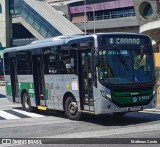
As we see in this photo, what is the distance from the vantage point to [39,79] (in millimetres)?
16312

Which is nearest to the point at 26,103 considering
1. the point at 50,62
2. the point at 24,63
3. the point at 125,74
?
the point at 24,63

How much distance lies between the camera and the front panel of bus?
12461 millimetres

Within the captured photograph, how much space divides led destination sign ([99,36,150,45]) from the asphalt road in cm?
266

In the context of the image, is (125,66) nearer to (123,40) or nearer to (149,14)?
(123,40)

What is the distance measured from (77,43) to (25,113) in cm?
496

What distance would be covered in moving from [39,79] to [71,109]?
2804 millimetres

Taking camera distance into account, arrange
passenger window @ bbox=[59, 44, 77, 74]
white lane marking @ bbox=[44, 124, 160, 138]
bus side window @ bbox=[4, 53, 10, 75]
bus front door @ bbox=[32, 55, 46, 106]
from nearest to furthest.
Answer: white lane marking @ bbox=[44, 124, 160, 138] → passenger window @ bbox=[59, 44, 77, 74] → bus front door @ bbox=[32, 55, 46, 106] → bus side window @ bbox=[4, 53, 10, 75]

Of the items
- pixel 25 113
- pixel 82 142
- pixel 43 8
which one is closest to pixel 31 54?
pixel 25 113

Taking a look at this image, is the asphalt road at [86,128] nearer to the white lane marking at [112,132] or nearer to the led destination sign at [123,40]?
the white lane marking at [112,132]

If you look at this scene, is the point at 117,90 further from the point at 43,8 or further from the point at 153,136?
the point at 43,8

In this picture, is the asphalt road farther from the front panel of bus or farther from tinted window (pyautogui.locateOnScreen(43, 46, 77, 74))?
tinted window (pyautogui.locateOnScreen(43, 46, 77, 74))

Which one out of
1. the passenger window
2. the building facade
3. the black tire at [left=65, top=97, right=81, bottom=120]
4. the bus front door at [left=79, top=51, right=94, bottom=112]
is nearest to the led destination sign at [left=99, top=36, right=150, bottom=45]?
the bus front door at [left=79, top=51, right=94, bottom=112]

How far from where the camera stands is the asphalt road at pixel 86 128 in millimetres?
9945

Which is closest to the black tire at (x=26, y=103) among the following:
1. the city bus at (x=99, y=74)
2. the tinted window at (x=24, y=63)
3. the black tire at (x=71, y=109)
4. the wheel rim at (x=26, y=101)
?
the wheel rim at (x=26, y=101)
